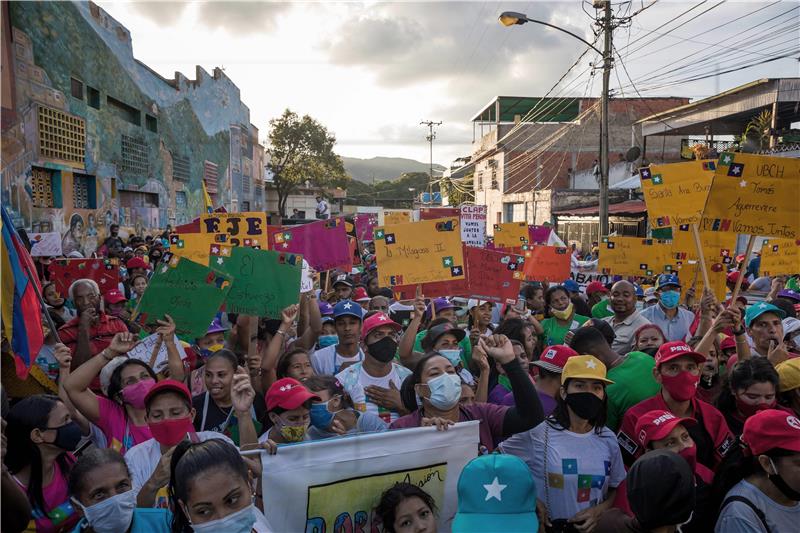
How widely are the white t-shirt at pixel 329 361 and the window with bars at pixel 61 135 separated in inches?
527

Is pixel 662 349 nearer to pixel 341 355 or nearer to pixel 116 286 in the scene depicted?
pixel 341 355

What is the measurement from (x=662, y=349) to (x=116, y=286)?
7.18m

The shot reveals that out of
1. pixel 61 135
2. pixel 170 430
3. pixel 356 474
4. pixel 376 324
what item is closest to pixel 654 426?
pixel 356 474

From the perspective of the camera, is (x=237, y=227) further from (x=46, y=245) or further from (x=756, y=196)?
(x=756, y=196)

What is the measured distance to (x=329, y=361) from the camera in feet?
16.8

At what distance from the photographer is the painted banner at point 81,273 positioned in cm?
766

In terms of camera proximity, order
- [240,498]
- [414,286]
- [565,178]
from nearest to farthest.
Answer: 1. [240,498]
2. [414,286]
3. [565,178]

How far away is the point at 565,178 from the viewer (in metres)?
39.3

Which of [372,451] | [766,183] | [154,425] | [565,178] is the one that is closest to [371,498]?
[372,451]

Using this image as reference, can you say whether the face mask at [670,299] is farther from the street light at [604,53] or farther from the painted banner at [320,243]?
the street light at [604,53]

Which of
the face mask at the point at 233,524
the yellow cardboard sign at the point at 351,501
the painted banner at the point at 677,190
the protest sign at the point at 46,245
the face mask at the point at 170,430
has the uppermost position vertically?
the painted banner at the point at 677,190

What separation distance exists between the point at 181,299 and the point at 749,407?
4.07m

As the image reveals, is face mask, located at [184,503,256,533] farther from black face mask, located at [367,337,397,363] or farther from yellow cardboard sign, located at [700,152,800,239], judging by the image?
yellow cardboard sign, located at [700,152,800,239]

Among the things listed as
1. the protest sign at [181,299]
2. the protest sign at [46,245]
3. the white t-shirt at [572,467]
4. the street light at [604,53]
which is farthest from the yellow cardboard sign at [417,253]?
the street light at [604,53]
